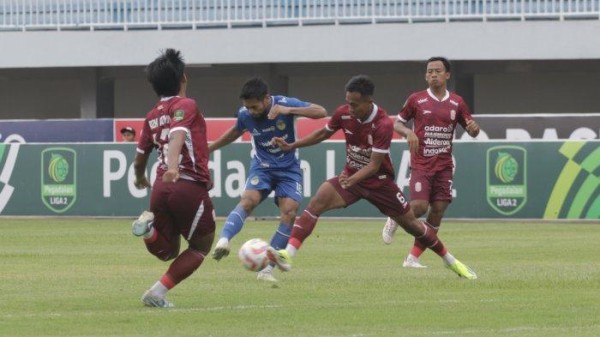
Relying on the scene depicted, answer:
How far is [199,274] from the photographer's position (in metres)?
16.3

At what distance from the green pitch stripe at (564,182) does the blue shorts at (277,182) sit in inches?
536

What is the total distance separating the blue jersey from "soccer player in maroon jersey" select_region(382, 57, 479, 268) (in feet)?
5.85

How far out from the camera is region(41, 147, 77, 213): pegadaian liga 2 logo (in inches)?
1200

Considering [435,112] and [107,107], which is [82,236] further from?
[107,107]

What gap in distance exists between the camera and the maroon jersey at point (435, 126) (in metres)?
16.9

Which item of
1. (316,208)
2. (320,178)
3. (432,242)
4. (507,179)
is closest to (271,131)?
(316,208)

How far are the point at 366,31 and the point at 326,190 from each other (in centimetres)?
2297

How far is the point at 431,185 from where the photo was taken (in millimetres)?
16906

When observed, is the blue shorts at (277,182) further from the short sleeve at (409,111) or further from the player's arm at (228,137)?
the short sleeve at (409,111)

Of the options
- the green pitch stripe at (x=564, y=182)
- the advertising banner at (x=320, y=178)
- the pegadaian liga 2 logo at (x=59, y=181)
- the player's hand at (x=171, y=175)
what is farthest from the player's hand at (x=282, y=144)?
the pegadaian liga 2 logo at (x=59, y=181)

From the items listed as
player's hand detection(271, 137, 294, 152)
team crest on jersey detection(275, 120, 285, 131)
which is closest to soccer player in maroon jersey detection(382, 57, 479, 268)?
team crest on jersey detection(275, 120, 285, 131)

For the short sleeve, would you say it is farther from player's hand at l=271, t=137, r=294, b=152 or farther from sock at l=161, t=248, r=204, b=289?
sock at l=161, t=248, r=204, b=289

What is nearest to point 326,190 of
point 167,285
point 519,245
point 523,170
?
point 167,285

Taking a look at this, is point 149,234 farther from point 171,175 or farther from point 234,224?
point 234,224
